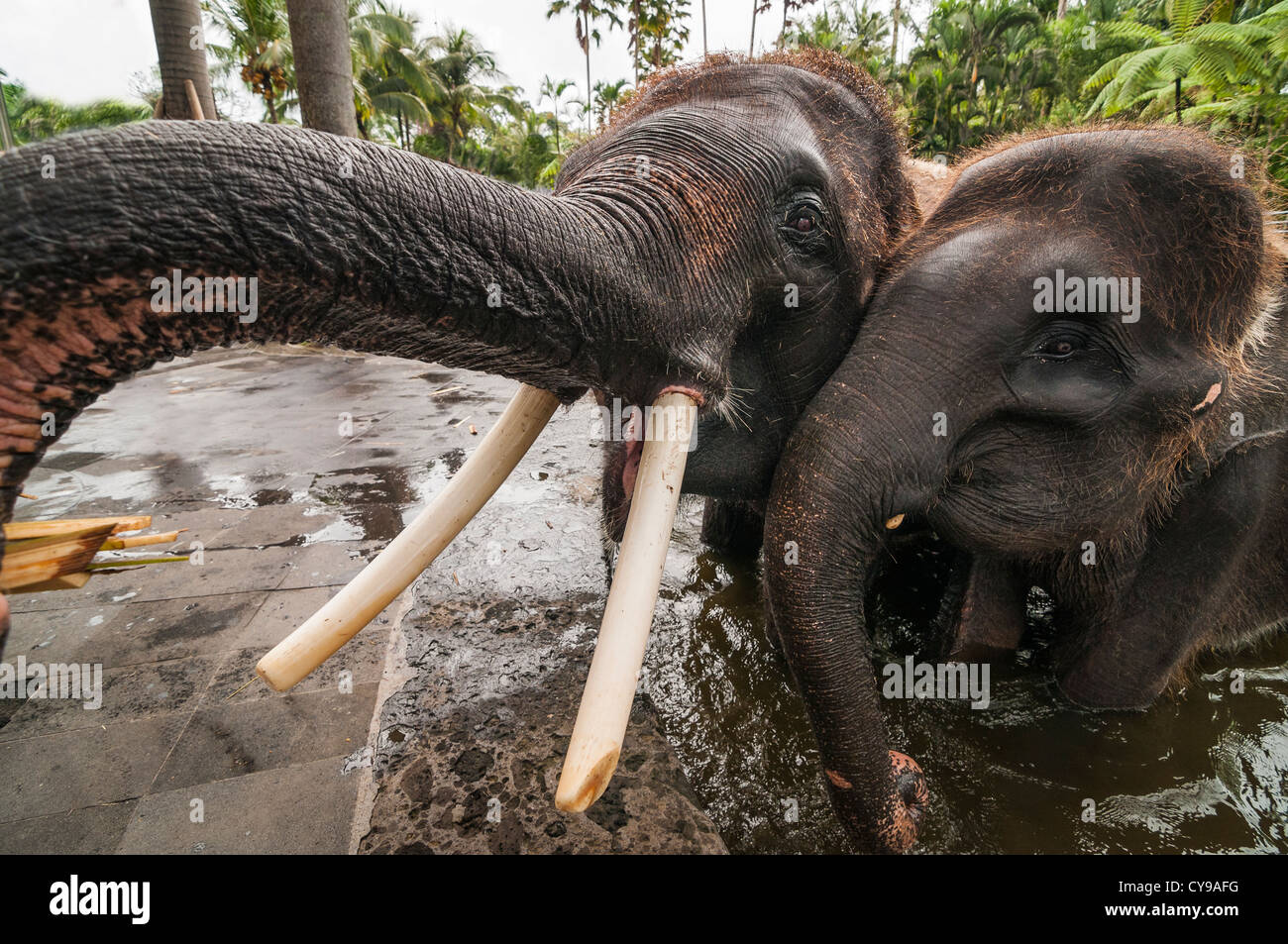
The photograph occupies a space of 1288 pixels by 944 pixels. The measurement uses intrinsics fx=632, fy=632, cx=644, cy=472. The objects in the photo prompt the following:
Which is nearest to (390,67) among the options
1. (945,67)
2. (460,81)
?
(460,81)

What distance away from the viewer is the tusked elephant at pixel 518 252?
3.13ft

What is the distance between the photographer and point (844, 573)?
6.46ft

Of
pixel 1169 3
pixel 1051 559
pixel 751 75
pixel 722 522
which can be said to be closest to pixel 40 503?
pixel 722 522

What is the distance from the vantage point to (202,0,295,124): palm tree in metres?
16.7

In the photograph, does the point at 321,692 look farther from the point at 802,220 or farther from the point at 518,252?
the point at 802,220

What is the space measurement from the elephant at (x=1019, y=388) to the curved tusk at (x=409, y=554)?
2.82 ft

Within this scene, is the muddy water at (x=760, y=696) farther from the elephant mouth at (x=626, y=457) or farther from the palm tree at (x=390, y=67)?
the palm tree at (x=390, y=67)

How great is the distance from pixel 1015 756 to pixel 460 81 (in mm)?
39044

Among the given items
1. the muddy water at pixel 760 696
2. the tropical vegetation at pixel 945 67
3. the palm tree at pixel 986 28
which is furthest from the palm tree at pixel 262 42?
the palm tree at pixel 986 28

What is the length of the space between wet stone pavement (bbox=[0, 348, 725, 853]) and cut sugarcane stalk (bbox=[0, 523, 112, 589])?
856 millimetres

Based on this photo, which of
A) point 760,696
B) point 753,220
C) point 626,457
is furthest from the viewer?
point 760,696

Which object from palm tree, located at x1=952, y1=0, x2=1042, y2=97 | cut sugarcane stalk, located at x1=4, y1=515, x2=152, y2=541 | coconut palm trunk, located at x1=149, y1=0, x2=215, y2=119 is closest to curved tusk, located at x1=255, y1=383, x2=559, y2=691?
cut sugarcane stalk, located at x1=4, y1=515, x2=152, y2=541

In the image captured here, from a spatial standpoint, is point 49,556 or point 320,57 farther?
point 320,57

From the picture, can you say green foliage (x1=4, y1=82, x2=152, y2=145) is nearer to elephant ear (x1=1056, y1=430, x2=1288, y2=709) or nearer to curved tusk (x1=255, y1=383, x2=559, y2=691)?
curved tusk (x1=255, y1=383, x2=559, y2=691)
